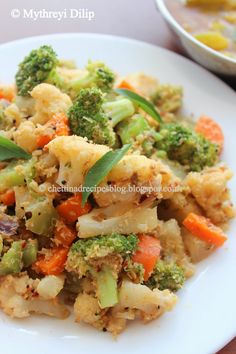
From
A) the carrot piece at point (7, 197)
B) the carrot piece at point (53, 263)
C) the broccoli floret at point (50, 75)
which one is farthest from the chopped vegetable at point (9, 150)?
the carrot piece at point (53, 263)

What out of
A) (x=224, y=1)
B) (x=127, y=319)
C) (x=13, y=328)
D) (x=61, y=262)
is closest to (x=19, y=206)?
(x=61, y=262)

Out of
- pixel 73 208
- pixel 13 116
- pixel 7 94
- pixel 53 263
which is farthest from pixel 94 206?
pixel 7 94

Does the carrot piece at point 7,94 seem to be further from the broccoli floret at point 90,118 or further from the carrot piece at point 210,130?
the carrot piece at point 210,130

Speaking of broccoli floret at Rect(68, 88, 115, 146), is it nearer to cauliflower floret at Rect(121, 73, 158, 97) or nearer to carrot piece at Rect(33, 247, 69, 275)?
carrot piece at Rect(33, 247, 69, 275)

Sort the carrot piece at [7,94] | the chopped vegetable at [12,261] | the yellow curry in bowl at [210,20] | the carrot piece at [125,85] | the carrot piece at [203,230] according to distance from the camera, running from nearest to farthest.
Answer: the chopped vegetable at [12,261]
the carrot piece at [203,230]
the carrot piece at [7,94]
the carrot piece at [125,85]
the yellow curry in bowl at [210,20]

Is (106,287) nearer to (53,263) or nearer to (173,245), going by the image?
(53,263)

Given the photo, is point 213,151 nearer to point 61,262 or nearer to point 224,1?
point 61,262

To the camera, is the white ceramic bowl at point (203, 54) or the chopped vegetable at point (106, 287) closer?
the chopped vegetable at point (106, 287)
